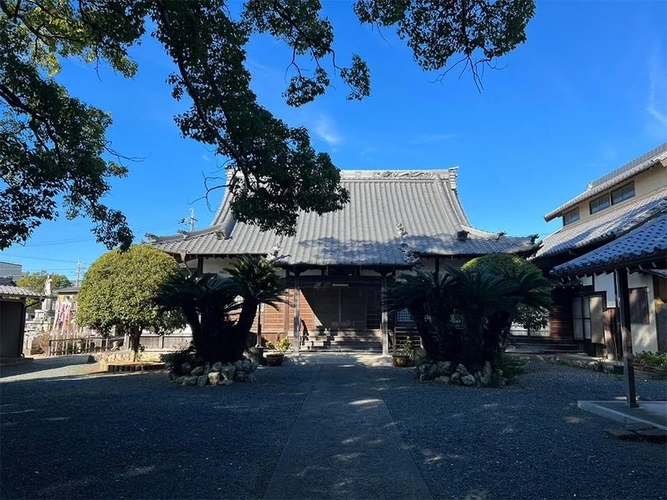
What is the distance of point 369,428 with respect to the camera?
617 centimetres

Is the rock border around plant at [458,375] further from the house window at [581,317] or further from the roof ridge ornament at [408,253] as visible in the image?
the house window at [581,317]

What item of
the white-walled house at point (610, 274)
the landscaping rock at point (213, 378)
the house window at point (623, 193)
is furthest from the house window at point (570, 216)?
the landscaping rock at point (213, 378)

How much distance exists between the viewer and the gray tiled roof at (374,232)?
17984 millimetres

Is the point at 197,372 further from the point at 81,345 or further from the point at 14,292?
the point at 81,345

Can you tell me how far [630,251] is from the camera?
20.1ft

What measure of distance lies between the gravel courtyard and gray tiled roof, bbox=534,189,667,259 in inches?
236

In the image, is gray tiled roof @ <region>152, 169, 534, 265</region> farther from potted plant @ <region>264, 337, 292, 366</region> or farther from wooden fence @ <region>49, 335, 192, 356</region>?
wooden fence @ <region>49, 335, 192, 356</region>

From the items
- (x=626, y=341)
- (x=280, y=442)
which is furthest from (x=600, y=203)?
(x=280, y=442)

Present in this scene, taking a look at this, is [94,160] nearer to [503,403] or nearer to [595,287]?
[503,403]

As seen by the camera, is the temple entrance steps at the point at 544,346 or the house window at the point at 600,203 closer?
the temple entrance steps at the point at 544,346

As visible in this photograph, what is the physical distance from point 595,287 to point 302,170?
1323 cm

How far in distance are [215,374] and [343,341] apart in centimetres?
884

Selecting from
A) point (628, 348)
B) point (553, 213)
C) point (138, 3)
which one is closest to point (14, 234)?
point (138, 3)

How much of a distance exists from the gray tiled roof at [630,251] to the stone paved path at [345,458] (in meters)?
3.79
